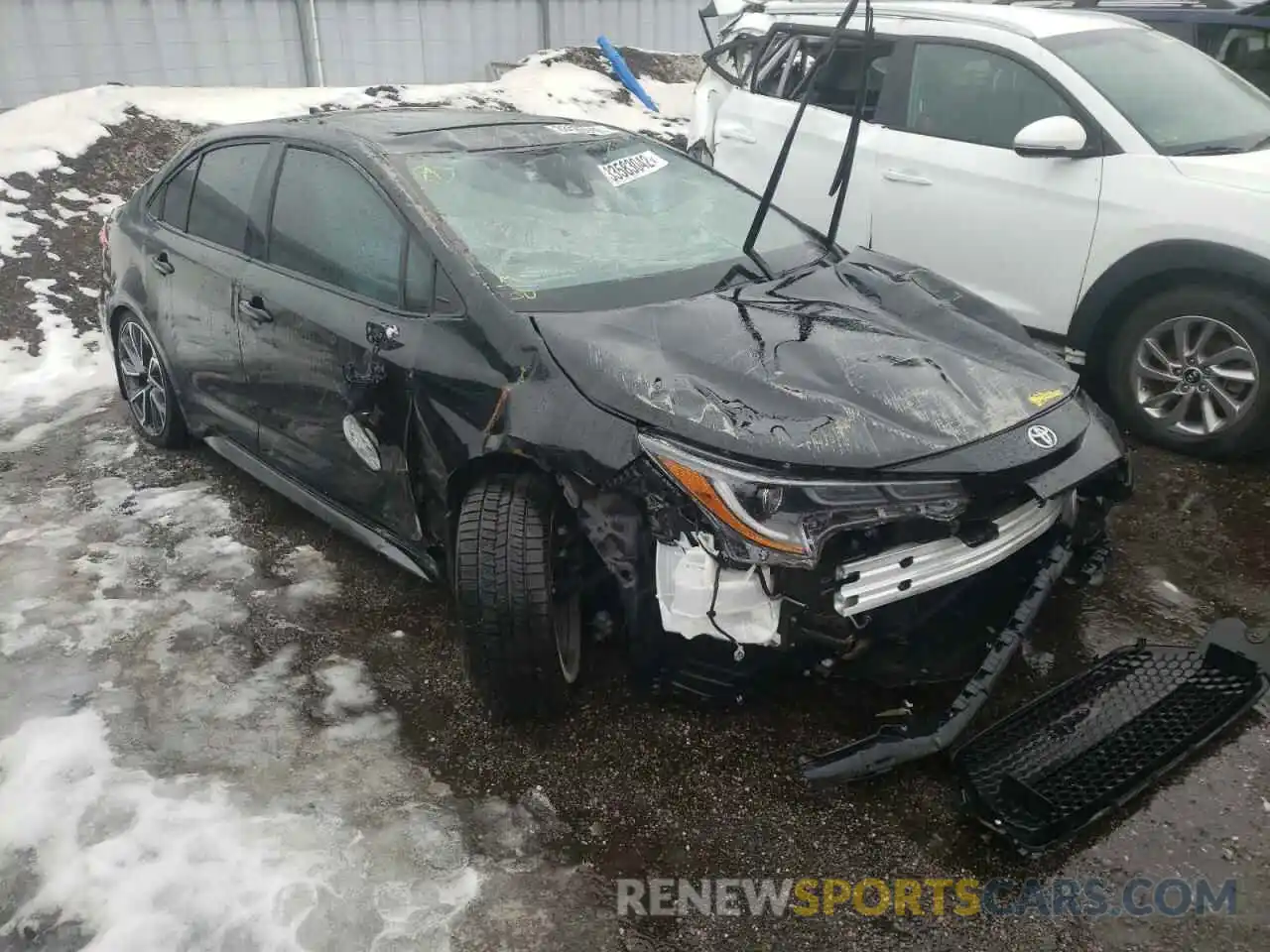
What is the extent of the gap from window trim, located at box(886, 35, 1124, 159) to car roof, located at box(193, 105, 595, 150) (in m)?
2.10

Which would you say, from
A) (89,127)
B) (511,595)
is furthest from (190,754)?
(89,127)

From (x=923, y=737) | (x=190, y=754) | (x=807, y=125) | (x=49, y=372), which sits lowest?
(x=49, y=372)

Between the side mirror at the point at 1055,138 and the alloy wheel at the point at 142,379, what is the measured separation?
4.03 m

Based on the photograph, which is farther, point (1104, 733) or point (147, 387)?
point (147, 387)

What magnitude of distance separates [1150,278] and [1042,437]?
7.14ft

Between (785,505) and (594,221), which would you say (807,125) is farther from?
(785,505)

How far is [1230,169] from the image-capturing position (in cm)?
405

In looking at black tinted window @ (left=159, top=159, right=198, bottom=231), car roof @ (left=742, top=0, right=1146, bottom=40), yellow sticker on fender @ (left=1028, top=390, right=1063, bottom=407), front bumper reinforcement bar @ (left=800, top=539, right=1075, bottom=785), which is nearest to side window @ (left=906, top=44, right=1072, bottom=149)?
car roof @ (left=742, top=0, right=1146, bottom=40)

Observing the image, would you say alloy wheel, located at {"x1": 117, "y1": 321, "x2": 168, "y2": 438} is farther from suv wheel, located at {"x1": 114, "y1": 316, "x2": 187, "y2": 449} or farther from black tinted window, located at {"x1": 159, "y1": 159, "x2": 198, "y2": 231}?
black tinted window, located at {"x1": 159, "y1": 159, "x2": 198, "y2": 231}

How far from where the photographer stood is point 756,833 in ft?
7.99

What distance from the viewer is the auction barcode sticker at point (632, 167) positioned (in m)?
3.57

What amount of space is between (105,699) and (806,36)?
4949 mm

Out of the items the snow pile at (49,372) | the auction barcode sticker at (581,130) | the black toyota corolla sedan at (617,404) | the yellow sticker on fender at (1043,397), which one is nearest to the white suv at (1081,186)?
the auction barcode sticker at (581,130)
